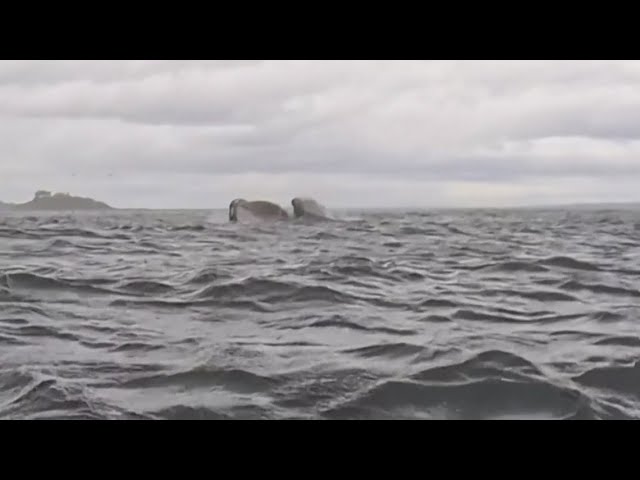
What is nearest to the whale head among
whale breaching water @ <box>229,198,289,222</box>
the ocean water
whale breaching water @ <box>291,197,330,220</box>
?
whale breaching water @ <box>229,198,289,222</box>

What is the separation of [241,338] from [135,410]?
1.61 m

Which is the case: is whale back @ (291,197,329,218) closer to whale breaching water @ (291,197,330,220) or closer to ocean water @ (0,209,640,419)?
whale breaching water @ (291,197,330,220)

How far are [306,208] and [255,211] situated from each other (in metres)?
1.69

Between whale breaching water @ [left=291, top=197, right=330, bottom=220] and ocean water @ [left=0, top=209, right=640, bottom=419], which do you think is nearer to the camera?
ocean water @ [left=0, top=209, right=640, bottom=419]

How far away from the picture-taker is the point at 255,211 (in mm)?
16203

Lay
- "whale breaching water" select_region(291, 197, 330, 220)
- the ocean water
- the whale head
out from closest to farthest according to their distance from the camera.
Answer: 1. the ocean water
2. the whale head
3. "whale breaching water" select_region(291, 197, 330, 220)

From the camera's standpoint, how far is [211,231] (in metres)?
12.8

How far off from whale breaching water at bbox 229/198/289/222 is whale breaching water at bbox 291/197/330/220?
298 millimetres

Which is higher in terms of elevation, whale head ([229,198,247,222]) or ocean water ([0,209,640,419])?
whale head ([229,198,247,222])

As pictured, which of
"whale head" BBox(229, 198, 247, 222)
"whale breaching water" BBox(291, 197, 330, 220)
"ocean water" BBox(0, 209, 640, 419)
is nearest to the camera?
"ocean water" BBox(0, 209, 640, 419)

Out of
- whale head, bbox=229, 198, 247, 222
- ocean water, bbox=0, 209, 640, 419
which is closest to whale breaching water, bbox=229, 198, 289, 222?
whale head, bbox=229, 198, 247, 222

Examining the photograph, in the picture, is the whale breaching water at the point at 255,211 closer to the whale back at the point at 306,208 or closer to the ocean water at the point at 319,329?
the whale back at the point at 306,208

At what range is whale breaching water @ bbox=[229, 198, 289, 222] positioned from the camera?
15.5 m
